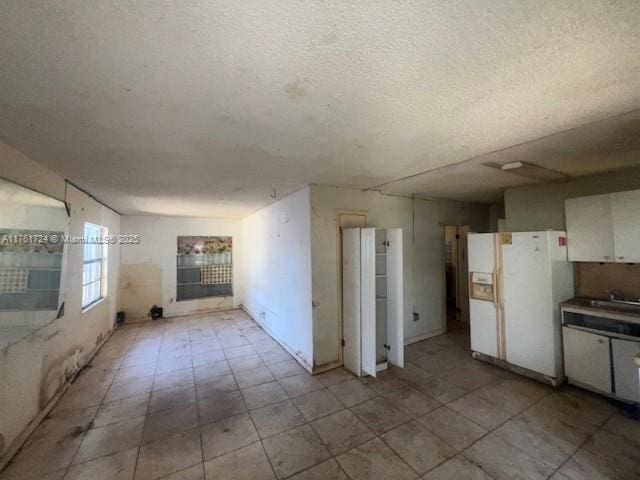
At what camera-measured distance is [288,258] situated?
385 cm

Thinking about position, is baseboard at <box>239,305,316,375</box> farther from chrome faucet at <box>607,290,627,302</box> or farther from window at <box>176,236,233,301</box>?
chrome faucet at <box>607,290,627,302</box>

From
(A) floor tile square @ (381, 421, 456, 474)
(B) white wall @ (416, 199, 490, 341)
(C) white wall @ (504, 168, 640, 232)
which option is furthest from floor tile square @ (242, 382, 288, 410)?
(C) white wall @ (504, 168, 640, 232)

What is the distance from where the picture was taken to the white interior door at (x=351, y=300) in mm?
3109

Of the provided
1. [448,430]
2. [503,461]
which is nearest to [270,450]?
[448,430]

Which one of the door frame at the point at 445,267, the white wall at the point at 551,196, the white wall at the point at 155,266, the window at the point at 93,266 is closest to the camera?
the white wall at the point at 551,196

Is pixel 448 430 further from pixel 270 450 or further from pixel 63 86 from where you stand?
pixel 63 86

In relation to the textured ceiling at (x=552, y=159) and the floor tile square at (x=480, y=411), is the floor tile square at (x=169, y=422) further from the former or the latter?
the textured ceiling at (x=552, y=159)

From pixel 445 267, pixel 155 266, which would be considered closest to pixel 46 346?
pixel 155 266

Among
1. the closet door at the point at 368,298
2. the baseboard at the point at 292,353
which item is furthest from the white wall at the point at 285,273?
the closet door at the point at 368,298

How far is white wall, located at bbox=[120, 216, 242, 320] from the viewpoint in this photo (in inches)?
222

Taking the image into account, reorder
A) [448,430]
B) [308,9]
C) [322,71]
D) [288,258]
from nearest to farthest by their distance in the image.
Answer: [308,9]
[322,71]
[448,430]
[288,258]

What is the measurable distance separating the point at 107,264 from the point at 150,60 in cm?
505

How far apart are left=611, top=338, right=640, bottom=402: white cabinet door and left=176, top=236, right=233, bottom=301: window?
675cm

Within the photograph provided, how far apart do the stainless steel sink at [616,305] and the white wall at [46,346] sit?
18.2 ft
